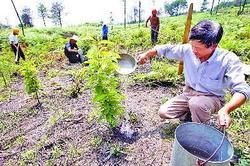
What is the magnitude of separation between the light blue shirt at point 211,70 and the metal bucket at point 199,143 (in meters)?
0.52

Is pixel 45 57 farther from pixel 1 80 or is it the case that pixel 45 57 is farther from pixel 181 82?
pixel 181 82

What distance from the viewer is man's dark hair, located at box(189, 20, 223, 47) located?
285 centimetres

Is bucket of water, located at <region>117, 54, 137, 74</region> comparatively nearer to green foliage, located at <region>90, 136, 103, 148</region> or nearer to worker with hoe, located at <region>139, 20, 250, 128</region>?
worker with hoe, located at <region>139, 20, 250, 128</region>

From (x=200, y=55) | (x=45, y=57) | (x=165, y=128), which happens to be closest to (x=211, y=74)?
(x=200, y=55)

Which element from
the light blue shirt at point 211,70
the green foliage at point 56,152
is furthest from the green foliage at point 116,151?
the light blue shirt at point 211,70

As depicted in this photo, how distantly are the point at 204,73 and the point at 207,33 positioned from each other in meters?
0.74

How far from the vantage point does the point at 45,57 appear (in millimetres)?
11242

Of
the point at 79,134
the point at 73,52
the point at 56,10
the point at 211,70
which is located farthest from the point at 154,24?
the point at 56,10

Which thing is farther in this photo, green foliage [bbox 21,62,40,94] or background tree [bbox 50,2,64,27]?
background tree [bbox 50,2,64,27]

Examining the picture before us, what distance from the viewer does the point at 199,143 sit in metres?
2.76

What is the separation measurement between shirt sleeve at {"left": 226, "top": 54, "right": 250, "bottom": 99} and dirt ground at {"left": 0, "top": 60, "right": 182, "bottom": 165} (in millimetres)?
1508

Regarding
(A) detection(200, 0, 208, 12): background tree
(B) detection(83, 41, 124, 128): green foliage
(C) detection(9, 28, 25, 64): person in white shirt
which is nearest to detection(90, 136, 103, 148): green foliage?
(B) detection(83, 41, 124, 128): green foliage

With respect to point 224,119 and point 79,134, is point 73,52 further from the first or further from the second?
point 224,119

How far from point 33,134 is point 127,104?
1911 millimetres
